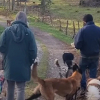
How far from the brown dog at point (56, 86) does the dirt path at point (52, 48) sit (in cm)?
87

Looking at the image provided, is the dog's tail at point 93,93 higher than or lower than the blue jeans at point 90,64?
lower

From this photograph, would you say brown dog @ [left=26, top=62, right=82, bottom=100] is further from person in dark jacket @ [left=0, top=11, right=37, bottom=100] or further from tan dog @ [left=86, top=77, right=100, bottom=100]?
tan dog @ [left=86, top=77, right=100, bottom=100]

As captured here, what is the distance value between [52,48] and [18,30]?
482 inches

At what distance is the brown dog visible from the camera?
729 centimetres

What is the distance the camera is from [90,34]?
321 inches

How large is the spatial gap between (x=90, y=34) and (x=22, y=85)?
221cm

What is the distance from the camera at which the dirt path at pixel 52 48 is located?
1219 centimetres

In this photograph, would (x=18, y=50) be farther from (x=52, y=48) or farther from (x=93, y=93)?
(x=52, y=48)

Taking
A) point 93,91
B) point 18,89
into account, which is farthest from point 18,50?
point 93,91

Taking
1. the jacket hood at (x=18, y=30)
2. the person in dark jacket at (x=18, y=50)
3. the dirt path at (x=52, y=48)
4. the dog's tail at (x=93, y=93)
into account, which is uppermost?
the jacket hood at (x=18, y=30)

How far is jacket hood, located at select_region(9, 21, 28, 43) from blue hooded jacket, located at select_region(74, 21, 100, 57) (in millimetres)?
1805

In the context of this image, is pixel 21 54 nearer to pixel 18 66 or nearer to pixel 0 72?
pixel 18 66

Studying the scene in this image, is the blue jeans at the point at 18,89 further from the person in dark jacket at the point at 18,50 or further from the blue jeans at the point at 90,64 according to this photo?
the blue jeans at the point at 90,64

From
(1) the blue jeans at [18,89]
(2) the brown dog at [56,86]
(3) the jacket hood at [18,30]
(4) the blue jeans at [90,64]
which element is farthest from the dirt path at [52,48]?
(3) the jacket hood at [18,30]
